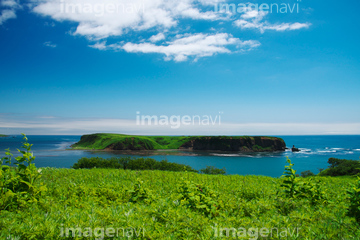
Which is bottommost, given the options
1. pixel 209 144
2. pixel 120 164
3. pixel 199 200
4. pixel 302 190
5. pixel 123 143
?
pixel 209 144

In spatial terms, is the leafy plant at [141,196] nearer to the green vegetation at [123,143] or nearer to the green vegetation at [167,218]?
the green vegetation at [167,218]

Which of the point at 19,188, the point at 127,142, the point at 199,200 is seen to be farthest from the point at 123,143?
the point at 199,200

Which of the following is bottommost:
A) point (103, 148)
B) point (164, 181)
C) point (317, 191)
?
point (103, 148)

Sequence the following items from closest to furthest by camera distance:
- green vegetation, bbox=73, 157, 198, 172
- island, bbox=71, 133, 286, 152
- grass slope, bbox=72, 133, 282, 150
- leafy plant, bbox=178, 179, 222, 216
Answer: leafy plant, bbox=178, 179, 222, 216 < green vegetation, bbox=73, 157, 198, 172 < island, bbox=71, 133, 286, 152 < grass slope, bbox=72, 133, 282, 150

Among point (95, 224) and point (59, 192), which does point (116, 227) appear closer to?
point (95, 224)

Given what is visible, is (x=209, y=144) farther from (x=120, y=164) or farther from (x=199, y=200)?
(x=199, y=200)

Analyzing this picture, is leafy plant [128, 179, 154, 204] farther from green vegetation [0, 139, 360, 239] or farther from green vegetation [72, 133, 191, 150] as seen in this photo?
green vegetation [72, 133, 191, 150]

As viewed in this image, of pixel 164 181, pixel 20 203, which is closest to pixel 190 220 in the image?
pixel 20 203

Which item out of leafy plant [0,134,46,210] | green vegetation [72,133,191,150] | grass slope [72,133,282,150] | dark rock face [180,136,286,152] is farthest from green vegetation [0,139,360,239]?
dark rock face [180,136,286,152]
